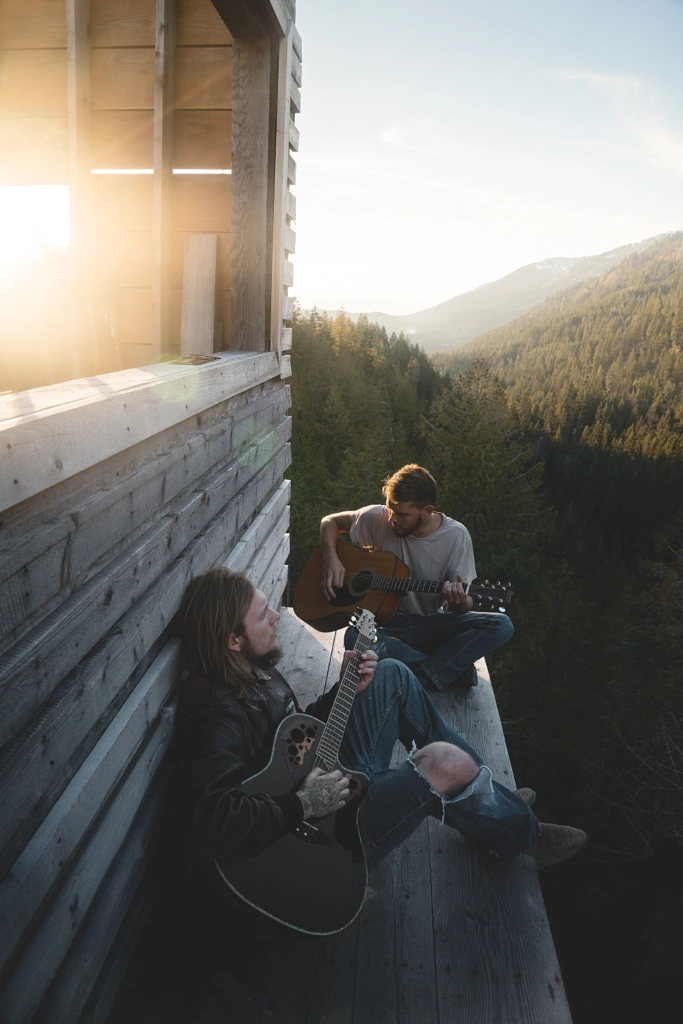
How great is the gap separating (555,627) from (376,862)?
26.7 m

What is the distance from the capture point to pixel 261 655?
234 centimetres

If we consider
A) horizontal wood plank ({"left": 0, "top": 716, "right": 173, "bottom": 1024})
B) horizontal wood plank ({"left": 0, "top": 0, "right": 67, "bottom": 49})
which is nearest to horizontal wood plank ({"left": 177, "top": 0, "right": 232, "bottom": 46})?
horizontal wood plank ({"left": 0, "top": 0, "right": 67, "bottom": 49})

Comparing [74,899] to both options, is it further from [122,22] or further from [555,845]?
[122,22]

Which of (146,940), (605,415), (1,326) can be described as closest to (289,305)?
(1,326)

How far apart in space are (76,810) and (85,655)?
1.23 feet

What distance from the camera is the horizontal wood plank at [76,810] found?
4.08 ft

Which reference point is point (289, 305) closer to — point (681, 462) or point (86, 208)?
point (86, 208)

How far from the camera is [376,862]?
7.27 feet

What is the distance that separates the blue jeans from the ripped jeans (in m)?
1.04

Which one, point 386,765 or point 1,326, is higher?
point 1,326

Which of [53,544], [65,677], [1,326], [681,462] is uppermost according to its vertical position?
[1,326]

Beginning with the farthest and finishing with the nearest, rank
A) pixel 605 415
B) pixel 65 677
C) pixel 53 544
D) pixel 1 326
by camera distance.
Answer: pixel 605 415 < pixel 1 326 < pixel 65 677 < pixel 53 544

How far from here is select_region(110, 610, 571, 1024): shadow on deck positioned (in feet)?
6.33

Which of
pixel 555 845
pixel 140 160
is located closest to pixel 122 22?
pixel 140 160
